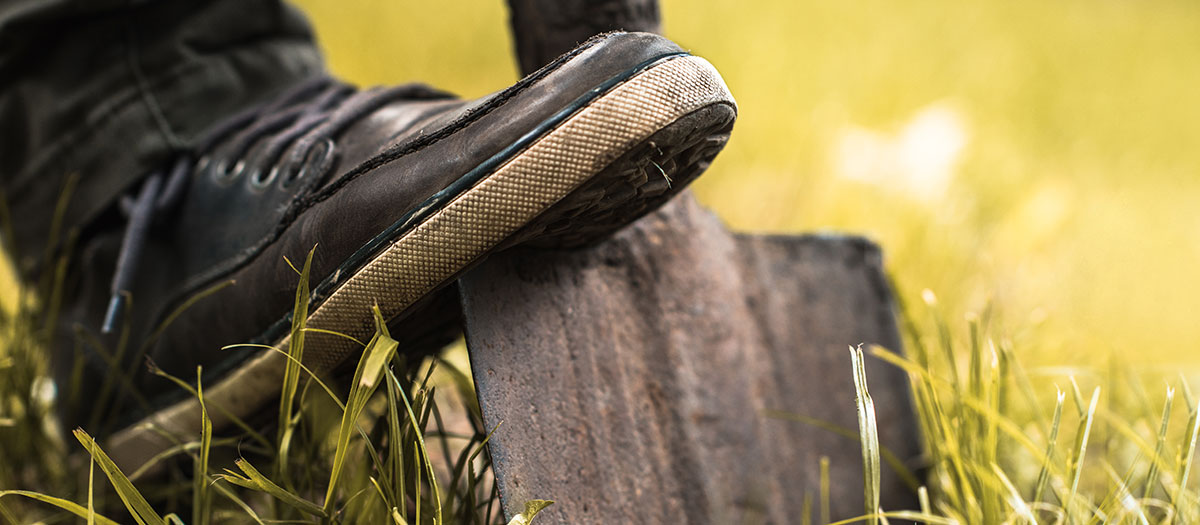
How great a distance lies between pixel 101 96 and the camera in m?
0.90

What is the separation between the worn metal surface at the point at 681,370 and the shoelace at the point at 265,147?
23cm

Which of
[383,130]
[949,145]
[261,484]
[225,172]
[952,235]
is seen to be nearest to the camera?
[261,484]

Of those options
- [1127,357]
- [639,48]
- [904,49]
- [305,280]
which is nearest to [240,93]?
[305,280]

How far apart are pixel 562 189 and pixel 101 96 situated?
671mm

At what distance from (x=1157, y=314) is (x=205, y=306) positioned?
2.52 m

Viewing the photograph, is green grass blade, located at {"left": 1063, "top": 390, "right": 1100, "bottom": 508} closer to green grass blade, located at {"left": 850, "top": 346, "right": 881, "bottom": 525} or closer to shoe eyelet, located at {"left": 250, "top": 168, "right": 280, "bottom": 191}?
green grass blade, located at {"left": 850, "top": 346, "right": 881, "bottom": 525}

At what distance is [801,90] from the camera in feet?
8.64

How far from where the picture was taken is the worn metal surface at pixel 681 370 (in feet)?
2.12

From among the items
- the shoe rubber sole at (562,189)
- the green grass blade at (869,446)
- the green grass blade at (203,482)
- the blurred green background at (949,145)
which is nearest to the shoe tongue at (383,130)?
the shoe rubber sole at (562,189)

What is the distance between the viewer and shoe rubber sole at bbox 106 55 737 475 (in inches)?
20.9

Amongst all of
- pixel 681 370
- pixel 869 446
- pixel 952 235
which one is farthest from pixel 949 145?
pixel 869 446

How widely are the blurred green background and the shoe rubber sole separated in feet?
1.89

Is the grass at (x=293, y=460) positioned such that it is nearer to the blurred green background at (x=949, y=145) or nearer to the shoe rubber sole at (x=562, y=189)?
the shoe rubber sole at (x=562, y=189)

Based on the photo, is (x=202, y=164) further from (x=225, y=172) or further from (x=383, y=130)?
(x=383, y=130)
